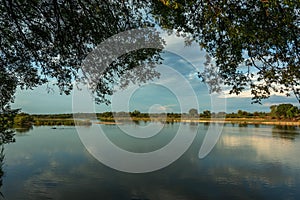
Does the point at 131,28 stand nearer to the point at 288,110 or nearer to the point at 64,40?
the point at 64,40

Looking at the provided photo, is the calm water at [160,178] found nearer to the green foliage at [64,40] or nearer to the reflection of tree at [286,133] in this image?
the green foliage at [64,40]

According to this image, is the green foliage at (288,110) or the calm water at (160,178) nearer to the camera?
the green foliage at (288,110)

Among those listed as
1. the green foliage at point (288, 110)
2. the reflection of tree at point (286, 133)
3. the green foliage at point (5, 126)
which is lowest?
the reflection of tree at point (286, 133)

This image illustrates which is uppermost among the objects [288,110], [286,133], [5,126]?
[288,110]

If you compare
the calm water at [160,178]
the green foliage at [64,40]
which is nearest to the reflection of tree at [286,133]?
the calm water at [160,178]

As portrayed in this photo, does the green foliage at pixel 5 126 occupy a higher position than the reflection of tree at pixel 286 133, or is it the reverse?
the green foliage at pixel 5 126

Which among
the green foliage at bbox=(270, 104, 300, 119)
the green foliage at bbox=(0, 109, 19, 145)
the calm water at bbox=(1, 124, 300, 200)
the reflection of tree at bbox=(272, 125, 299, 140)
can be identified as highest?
the green foliage at bbox=(270, 104, 300, 119)

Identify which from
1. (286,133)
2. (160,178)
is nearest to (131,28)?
(160,178)

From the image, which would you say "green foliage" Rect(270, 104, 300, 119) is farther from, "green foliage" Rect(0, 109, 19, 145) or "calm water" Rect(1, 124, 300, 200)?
"green foliage" Rect(0, 109, 19, 145)

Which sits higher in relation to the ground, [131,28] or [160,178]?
[131,28]

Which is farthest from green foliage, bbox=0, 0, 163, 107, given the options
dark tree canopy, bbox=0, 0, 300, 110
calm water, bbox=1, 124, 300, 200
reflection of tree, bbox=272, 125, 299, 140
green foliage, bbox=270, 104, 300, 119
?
reflection of tree, bbox=272, 125, 299, 140

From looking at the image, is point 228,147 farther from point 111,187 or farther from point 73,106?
point 73,106

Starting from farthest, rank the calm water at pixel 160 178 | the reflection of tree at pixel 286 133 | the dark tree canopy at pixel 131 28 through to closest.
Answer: the reflection of tree at pixel 286 133
the calm water at pixel 160 178
the dark tree canopy at pixel 131 28

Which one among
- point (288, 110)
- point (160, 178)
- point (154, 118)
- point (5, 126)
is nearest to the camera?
point (5, 126)
